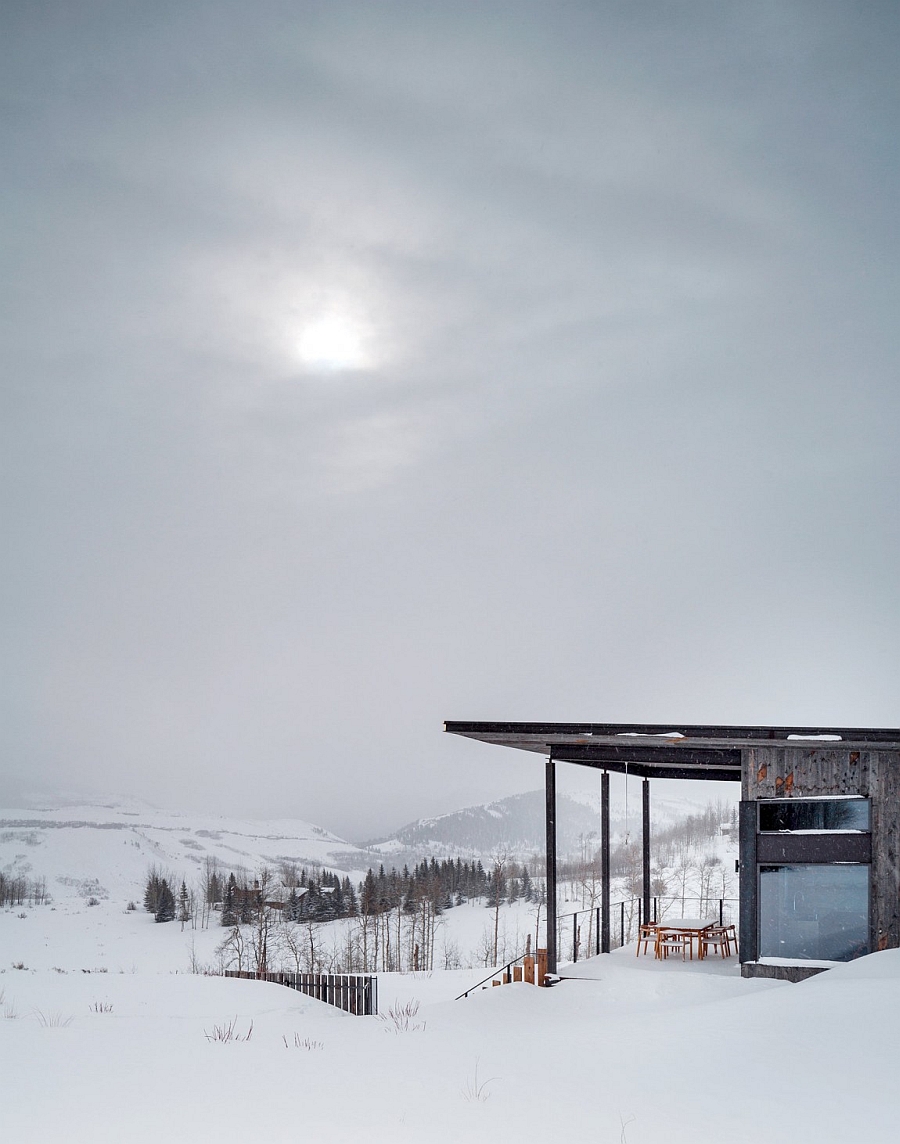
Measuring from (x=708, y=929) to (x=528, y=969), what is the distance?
164 inches

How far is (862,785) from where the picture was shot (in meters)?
11.8

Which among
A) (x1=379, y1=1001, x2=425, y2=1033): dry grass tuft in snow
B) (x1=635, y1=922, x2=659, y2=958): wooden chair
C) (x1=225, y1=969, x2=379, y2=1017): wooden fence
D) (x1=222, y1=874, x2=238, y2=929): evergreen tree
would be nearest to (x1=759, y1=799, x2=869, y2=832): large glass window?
(x1=635, y1=922, x2=659, y2=958): wooden chair

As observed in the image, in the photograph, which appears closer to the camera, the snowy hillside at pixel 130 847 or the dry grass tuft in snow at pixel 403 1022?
the dry grass tuft in snow at pixel 403 1022

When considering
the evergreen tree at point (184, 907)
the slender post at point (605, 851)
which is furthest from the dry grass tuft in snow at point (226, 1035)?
the evergreen tree at point (184, 907)

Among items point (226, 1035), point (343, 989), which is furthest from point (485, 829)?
point (226, 1035)

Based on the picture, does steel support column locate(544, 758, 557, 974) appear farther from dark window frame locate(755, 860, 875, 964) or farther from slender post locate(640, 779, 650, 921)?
slender post locate(640, 779, 650, 921)

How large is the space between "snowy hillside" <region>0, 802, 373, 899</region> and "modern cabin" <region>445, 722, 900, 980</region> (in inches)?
5134

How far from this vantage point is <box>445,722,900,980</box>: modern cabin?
11.4 metres

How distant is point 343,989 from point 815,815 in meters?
9.55

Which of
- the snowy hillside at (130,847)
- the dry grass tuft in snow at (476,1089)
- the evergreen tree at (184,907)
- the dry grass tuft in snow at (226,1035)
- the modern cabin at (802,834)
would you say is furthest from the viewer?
the snowy hillside at (130,847)

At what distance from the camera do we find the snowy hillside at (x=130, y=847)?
143 metres

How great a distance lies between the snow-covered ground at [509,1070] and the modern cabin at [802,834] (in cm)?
93

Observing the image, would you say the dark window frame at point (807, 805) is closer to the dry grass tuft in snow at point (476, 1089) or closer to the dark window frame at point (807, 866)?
the dark window frame at point (807, 866)

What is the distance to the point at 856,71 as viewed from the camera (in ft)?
111
